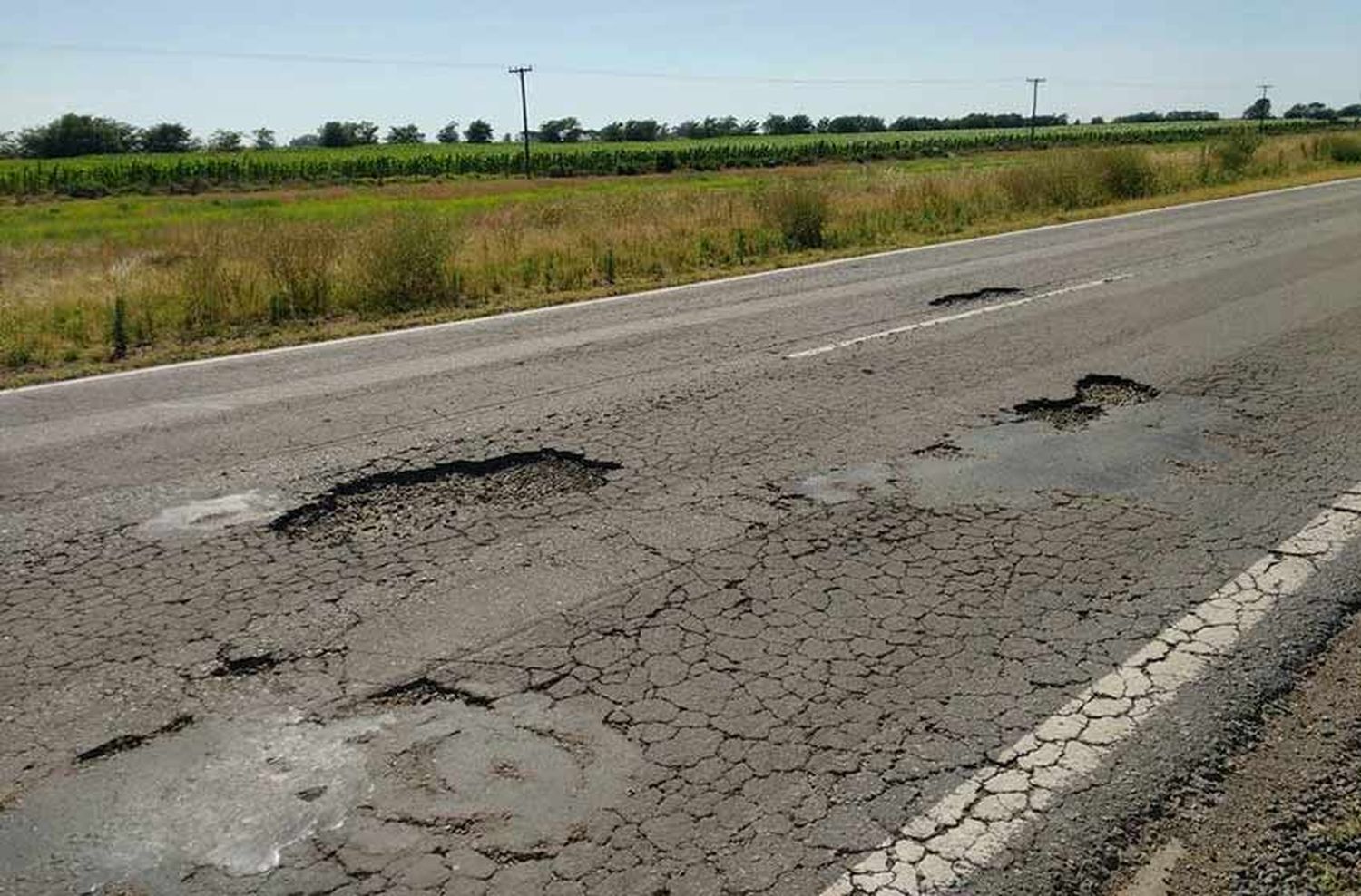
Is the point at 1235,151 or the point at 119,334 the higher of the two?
the point at 1235,151

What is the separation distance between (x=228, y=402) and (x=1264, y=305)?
9.39 meters

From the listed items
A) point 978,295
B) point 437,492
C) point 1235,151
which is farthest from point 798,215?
point 1235,151

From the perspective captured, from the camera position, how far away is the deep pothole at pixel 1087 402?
254 inches

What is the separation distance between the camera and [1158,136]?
99.9 meters

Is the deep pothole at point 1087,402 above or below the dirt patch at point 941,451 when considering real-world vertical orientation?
above

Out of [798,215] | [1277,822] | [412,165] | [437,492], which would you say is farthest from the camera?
[412,165]

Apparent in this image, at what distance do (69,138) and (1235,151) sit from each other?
10310 centimetres

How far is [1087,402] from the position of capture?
6.81 metres

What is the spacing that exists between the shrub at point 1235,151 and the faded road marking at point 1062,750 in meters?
29.2

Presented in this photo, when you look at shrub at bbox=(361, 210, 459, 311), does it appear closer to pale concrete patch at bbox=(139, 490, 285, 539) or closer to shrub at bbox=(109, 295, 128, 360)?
shrub at bbox=(109, 295, 128, 360)

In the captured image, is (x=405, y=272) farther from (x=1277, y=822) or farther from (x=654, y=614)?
(x=1277, y=822)

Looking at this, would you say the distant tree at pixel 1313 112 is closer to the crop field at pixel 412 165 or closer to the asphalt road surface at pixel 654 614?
the crop field at pixel 412 165

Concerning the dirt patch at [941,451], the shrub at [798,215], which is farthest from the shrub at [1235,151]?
the dirt patch at [941,451]

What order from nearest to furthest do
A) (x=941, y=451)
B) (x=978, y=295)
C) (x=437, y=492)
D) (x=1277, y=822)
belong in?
(x=1277, y=822)
(x=437, y=492)
(x=941, y=451)
(x=978, y=295)
